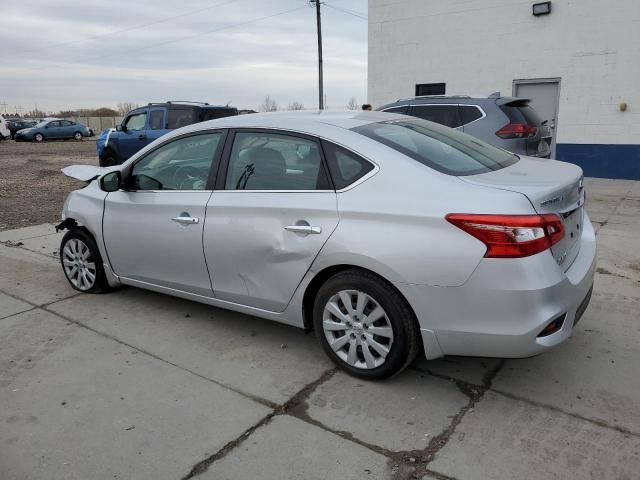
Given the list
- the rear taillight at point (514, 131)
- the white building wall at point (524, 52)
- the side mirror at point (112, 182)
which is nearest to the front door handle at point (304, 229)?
the side mirror at point (112, 182)

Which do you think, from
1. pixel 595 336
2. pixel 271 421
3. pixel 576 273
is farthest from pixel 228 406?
pixel 595 336

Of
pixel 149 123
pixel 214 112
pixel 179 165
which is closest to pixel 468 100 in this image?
pixel 179 165

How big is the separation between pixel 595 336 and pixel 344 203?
2.14 m

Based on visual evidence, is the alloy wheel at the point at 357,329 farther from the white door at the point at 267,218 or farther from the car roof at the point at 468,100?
the car roof at the point at 468,100

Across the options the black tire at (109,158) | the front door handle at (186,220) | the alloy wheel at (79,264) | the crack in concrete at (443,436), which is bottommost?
the crack in concrete at (443,436)

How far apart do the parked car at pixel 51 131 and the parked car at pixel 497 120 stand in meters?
30.2

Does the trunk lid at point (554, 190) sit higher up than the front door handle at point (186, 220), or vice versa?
the trunk lid at point (554, 190)

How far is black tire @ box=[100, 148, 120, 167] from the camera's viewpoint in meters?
13.9

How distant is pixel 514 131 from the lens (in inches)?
302

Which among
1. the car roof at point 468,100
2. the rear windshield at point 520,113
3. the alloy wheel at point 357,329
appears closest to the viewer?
the alloy wheel at point 357,329

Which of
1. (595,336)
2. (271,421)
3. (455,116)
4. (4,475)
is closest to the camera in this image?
(4,475)

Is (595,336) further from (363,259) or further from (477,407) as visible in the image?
(363,259)

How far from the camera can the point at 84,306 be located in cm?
467

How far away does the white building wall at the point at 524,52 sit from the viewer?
35.6ft
